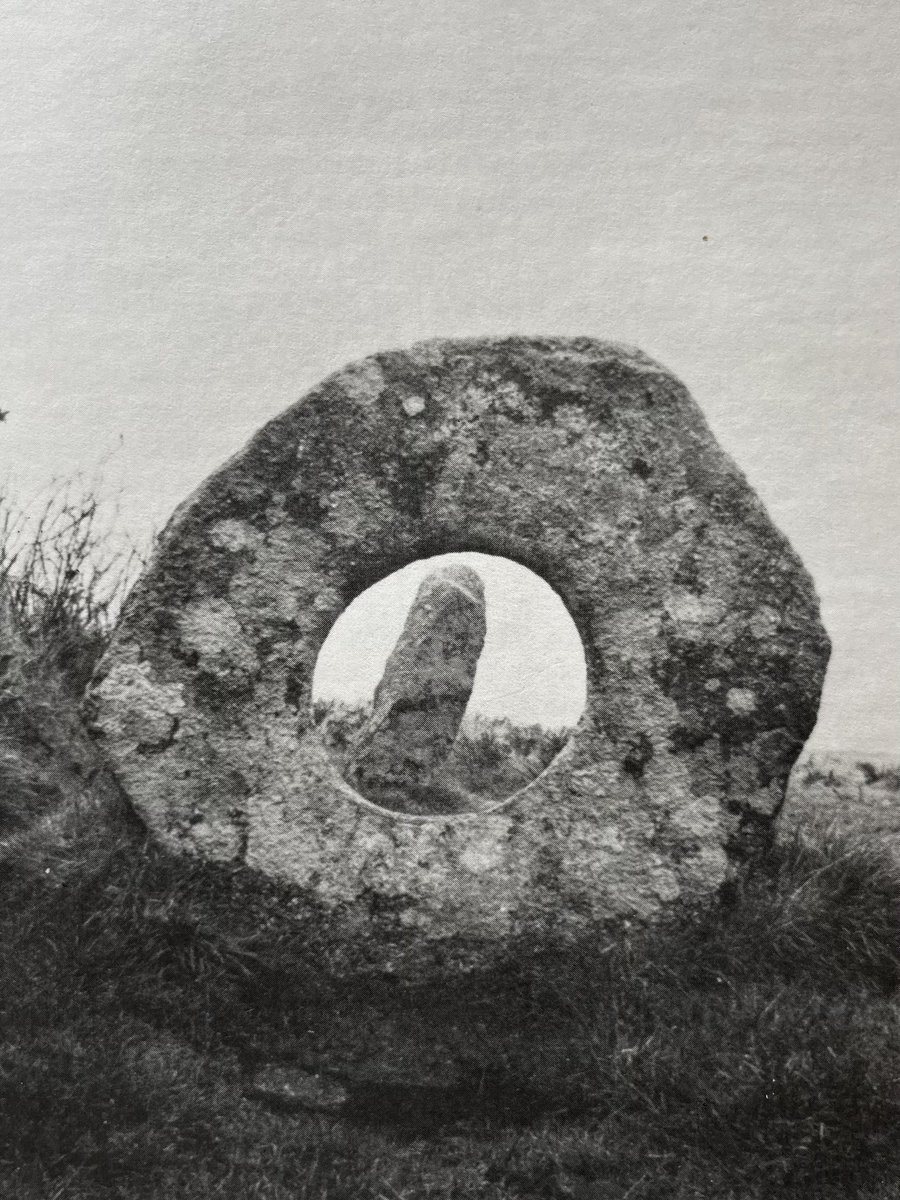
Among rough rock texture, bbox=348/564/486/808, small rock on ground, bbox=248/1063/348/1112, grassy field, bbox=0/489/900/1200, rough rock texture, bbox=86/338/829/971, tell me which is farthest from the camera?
rough rock texture, bbox=348/564/486/808

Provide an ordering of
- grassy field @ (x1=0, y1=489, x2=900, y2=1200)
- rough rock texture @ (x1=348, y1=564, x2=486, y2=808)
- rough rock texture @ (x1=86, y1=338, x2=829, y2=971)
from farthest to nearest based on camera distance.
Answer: rough rock texture @ (x1=348, y1=564, x2=486, y2=808)
rough rock texture @ (x1=86, y1=338, x2=829, y2=971)
grassy field @ (x1=0, y1=489, x2=900, y2=1200)

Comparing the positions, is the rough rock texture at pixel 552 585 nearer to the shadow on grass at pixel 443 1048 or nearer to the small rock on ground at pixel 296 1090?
the shadow on grass at pixel 443 1048

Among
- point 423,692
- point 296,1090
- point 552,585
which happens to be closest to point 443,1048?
point 296,1090

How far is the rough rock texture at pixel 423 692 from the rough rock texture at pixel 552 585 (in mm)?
2621

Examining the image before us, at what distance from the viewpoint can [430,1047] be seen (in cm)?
411

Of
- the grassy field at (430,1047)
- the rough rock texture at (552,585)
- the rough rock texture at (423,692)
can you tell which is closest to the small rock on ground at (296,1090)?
the grassy field at (430,1047)

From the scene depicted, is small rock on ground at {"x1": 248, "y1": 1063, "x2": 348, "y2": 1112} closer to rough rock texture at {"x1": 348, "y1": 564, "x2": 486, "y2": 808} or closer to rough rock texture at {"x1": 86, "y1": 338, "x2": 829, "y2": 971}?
rough rock texture at {"x1": 86, "y1": 338, "x2": 829, "y2": 971}

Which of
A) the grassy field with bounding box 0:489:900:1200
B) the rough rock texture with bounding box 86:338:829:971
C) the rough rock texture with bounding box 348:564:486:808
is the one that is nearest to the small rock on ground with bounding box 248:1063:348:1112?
the grassy field with bounding box 0:489:900:1200

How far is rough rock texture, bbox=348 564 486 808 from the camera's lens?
279 inches

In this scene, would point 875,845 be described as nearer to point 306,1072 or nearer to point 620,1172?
point 620,1172

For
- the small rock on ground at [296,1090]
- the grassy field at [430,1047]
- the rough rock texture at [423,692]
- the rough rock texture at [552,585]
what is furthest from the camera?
the rough rock texture at [423,692]

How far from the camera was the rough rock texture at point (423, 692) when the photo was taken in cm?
708

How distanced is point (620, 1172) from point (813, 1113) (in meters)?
0.65

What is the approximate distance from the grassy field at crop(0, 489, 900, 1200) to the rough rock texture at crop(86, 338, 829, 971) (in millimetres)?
220
